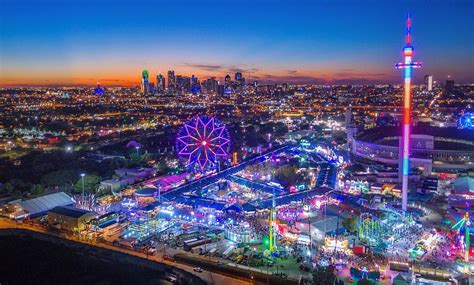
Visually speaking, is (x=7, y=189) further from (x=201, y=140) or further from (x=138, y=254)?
(x=138, y=254)

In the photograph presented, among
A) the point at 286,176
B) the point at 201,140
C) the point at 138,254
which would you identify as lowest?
the point at 138,254

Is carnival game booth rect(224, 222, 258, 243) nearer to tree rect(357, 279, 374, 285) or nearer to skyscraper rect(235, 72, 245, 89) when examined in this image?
tree rect(357, 279, 374, 285)

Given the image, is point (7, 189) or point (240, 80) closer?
point (7, 189)

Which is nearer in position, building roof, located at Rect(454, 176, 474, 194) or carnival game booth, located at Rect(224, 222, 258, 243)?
carnival game booth, located at Rect(224, 222, 258, 243)

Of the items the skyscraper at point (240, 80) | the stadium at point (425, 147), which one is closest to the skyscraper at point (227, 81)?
the skyscraper at point (240, 80)

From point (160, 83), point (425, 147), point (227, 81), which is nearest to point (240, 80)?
point (227, 81)

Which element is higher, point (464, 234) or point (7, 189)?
point (7, 189)

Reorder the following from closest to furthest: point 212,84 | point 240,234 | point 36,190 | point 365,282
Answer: point 365,282, point 240,234, point 36,190, point 212,84

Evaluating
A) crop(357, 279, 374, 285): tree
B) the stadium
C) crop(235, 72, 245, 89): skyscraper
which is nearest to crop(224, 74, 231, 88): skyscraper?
crop(235, 72, 245, 89): skyscraper

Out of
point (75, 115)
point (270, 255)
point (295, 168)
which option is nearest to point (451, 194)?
point (295, 168)
